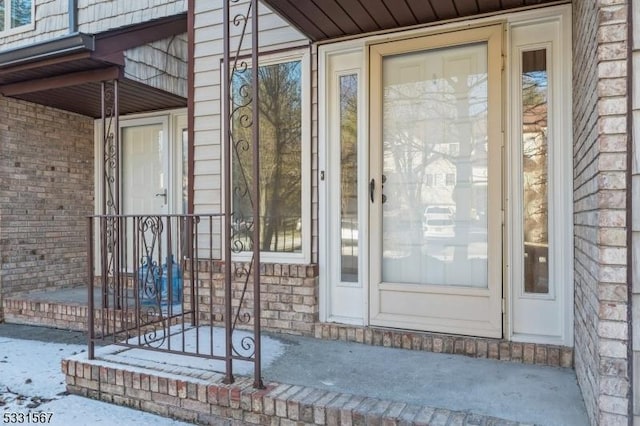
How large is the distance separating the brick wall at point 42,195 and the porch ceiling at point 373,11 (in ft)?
11.8

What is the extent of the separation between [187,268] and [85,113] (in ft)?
9.88

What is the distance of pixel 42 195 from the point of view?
5332 millimetres

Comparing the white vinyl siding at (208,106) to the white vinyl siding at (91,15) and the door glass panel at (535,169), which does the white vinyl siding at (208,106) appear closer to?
the white vinyl siding at (91,15)

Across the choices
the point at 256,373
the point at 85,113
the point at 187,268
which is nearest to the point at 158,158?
the point at 85,113

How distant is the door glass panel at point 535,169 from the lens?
2.82 meters

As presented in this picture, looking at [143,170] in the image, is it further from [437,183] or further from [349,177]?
[437,183]

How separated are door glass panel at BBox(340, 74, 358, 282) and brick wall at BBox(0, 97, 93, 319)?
145 inches

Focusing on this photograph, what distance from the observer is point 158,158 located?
218 inches

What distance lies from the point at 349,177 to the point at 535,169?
1.16 meters

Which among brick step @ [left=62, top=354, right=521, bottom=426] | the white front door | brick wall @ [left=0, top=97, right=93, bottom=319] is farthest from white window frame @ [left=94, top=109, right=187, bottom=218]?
the white front door

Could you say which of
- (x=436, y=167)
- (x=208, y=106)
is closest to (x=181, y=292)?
(x=208, y=106)

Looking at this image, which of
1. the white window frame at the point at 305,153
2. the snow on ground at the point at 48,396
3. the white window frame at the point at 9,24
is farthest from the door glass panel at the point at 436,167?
the white window frame at the point at 9,24

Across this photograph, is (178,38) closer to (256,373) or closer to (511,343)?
(256,373)

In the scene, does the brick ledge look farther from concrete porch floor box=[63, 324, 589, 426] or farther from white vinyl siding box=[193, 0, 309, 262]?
white vinyl siding box=[193, 0, 309, 262]
